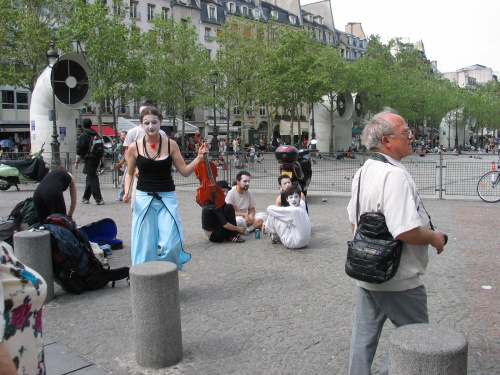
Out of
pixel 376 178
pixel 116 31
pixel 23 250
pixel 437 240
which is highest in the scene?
pixel 116 31

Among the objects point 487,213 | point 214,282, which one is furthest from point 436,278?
point 487,213

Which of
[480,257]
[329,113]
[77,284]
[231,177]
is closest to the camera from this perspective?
[77,284]

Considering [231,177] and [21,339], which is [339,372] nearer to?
[21,339]

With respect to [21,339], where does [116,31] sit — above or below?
above

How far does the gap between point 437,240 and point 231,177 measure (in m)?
13.7

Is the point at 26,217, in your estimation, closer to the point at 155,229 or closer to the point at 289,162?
the point at 155,229

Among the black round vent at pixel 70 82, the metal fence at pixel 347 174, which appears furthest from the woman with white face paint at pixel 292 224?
the black round vent at pixel 70 82

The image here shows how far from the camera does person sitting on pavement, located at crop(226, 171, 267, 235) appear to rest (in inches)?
340

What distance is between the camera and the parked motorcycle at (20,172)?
15375 mm

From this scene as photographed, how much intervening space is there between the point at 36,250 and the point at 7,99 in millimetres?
44377

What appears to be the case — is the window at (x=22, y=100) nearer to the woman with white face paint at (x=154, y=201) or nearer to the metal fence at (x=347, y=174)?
the metal fence at (x=347, y=174)

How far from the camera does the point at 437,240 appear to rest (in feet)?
8.94

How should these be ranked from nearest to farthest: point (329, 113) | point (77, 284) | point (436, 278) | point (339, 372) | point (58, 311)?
1. point (339, 372)
2. point (58, 311)
3. point (77, 284)
4. point (436, 278)
5. point (329, 113)

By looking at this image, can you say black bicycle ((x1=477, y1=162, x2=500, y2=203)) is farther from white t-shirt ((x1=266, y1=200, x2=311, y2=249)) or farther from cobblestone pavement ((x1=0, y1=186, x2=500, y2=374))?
white t-shirt ((x1=266, y1=200, x2=311, y2=249))
